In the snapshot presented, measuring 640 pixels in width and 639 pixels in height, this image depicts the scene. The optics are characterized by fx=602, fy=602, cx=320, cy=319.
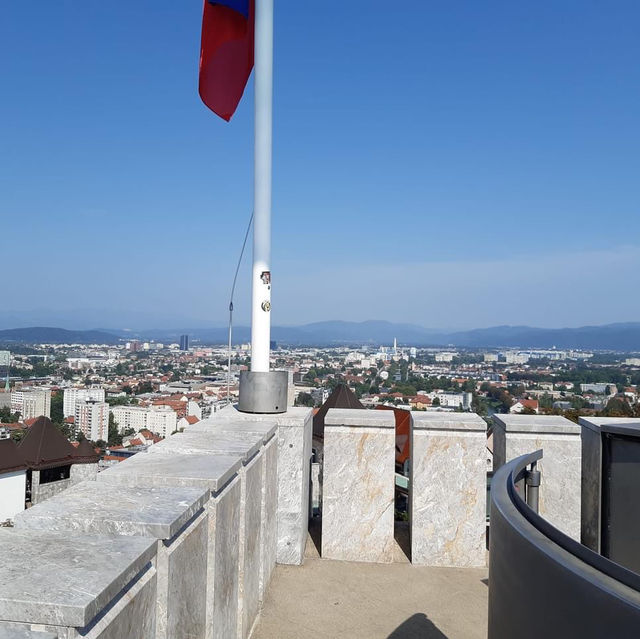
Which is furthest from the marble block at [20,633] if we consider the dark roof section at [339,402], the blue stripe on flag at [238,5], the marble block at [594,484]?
the dark roof section at [339,402]

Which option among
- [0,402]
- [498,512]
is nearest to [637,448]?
[498,512]

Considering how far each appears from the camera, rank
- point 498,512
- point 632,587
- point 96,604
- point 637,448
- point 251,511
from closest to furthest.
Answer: point 632,587, point 96,604, point 498,512, point 637,448, point 251,511

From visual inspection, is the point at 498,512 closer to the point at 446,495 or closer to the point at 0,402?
the point at 446,495

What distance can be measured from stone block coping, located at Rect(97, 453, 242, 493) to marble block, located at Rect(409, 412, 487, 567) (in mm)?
2108

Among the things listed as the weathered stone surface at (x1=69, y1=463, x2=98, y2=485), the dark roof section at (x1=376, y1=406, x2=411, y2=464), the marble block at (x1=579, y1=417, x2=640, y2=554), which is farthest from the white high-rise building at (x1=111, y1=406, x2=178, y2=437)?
the marble block at (x1=579, y1=417, x2=640, y2=554)

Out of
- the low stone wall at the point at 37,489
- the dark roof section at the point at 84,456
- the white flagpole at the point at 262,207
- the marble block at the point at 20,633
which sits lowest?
the low stone wall at the point at 37,489

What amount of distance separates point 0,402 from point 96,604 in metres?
69.9

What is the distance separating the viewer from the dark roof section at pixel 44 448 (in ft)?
33.4

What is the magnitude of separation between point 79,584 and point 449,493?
3.80 metres

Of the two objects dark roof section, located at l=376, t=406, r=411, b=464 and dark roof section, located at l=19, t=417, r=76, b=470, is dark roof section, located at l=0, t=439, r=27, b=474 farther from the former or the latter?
dark roof section, located at l=376, t=406, r=411, b=464

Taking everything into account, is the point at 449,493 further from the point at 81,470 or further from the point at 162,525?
the point at 81,470

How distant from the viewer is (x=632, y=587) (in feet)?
3.38

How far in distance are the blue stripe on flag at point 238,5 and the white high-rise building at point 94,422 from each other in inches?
1779

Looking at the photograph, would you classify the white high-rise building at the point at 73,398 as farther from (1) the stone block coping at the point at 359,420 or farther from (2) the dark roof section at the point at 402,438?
(1) the stone block coping at the point at 359,420
